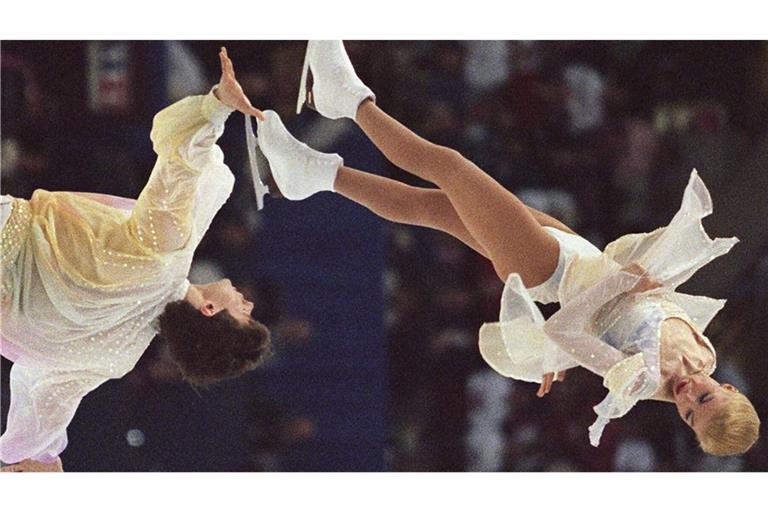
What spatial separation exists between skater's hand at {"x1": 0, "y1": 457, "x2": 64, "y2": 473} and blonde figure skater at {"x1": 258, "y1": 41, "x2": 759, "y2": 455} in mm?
1142

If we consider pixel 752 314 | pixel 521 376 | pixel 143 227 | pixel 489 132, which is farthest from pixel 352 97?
pixel 752 314

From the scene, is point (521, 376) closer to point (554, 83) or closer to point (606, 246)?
point (606, 246)

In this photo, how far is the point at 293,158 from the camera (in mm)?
3918

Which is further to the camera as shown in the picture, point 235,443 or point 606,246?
point 235,443

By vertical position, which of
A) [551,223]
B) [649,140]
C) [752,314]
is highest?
[649,140]

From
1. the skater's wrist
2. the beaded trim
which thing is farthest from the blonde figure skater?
the beaded trim

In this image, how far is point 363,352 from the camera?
4168 mm

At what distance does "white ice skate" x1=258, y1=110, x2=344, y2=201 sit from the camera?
12.8ft

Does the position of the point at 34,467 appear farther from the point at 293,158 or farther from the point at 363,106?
the point at 363,106

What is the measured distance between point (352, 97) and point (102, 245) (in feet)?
2.81

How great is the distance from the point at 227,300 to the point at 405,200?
617mm

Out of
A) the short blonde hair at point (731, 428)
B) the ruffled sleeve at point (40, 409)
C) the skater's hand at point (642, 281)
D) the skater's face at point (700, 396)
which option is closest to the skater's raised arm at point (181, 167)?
the ruffled sleeve at point (40, 409)

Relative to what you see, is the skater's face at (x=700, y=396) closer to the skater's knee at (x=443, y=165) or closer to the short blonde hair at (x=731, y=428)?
the short blonde hair at (x=731, y=428)

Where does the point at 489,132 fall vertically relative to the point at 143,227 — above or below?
above
